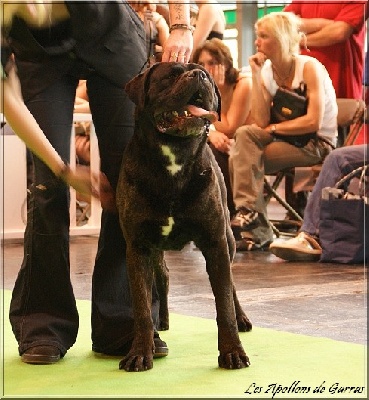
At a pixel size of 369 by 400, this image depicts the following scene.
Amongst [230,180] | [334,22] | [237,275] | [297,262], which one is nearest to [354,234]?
[297,262]

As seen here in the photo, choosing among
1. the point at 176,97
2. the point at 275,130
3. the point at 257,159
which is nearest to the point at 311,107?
the point at 275,130

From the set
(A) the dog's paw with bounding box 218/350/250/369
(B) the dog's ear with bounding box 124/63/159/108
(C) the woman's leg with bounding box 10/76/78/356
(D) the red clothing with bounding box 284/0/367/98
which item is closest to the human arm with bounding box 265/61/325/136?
(D) the red clothing with bounding box 284/0/367/98

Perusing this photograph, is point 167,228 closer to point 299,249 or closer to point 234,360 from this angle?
Result: point 234,360

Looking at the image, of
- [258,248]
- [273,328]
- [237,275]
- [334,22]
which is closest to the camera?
[273,328]

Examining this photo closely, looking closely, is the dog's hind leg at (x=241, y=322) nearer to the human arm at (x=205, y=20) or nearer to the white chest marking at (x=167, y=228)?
the white chest marking at (x=167, y=228)

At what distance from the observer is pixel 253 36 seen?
1098 cm

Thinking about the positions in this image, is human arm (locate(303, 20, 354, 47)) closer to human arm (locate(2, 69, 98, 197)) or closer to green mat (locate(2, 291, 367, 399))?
green mat (locate(2, 291, 367, 399))

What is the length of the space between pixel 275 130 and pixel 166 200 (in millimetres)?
3689

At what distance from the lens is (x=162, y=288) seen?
127 inches

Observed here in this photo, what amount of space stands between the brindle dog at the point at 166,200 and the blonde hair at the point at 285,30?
11.9 feet

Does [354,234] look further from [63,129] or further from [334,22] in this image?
[63,129]

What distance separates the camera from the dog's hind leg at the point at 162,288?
10.5 feet

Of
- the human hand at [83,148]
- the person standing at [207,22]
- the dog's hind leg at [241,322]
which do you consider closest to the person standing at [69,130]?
the dog's hind leg at [241,322]

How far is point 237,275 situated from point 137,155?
7.51ft
